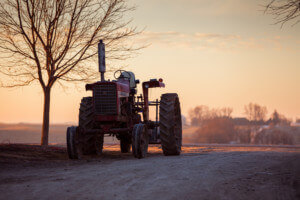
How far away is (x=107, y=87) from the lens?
1030cm

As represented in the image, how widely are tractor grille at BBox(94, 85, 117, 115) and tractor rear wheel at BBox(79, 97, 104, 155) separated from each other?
0.47 metres

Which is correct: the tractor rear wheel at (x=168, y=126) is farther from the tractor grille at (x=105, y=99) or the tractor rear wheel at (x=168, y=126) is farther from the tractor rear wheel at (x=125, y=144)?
the tractor rear wheel at (x=125, y=144)

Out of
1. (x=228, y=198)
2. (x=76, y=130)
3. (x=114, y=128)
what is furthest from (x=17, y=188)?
(x=114, y=128)

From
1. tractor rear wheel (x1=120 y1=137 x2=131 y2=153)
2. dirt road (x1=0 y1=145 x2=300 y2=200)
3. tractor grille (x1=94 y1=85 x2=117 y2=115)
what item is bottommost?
dirt road (x1=0 y1=145 x2=300 y2=200)

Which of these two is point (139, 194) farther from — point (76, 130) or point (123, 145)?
point (123, 145)

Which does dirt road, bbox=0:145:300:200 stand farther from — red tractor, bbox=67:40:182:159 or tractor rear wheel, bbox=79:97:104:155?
tractor rear wheel, bbox=79:97:104:155

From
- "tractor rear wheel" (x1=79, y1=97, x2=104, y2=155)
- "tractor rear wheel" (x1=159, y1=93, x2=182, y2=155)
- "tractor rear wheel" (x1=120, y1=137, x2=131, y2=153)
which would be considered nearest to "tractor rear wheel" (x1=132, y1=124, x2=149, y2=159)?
"tractor rear wheel" (x1=159, y1=93, x2=182, y2=155)

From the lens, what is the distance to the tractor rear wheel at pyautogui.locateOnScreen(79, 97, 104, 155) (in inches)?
418

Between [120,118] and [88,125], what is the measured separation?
38.8 inches

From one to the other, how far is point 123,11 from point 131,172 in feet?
32.4

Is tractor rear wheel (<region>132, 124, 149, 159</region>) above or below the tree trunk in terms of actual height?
below

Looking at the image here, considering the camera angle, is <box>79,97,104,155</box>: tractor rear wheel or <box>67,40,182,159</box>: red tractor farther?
<box>79,97,104,155</box>: tractor rear wheel

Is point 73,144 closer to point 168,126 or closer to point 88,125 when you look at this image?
point 88,125

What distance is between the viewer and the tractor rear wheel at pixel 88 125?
1061 cm
